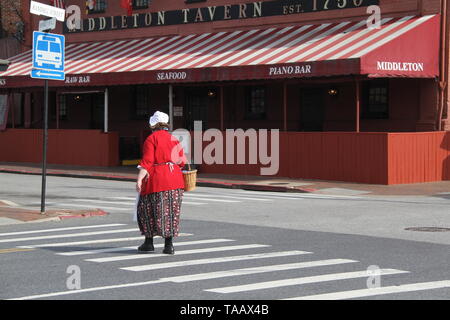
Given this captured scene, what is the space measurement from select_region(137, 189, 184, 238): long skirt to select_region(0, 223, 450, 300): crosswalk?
1.12ft

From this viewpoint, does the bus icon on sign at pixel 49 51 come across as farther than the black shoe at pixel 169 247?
Yes

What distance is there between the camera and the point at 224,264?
433 inches

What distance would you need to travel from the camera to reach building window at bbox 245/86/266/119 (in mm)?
32875

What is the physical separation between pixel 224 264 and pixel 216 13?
23.9 m

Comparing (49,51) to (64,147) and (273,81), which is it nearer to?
(273,81)

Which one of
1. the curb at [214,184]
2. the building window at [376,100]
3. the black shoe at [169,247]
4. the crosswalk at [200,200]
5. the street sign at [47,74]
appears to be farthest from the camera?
the building window at [376,100]

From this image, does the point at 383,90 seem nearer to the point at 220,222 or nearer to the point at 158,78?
the point at 158,78

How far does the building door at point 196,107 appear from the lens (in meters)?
34.8

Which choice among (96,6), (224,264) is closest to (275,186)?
(224,264)

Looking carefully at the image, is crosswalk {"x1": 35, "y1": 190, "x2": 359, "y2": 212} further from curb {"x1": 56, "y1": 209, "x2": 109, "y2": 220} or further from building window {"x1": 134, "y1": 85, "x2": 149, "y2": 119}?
building window {"x1": 134, "y1": 85, "x2": 149, "y2": 119}

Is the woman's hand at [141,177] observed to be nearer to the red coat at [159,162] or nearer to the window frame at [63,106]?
the red coat at [159,162]

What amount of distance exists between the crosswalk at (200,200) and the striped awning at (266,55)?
4.32 meters

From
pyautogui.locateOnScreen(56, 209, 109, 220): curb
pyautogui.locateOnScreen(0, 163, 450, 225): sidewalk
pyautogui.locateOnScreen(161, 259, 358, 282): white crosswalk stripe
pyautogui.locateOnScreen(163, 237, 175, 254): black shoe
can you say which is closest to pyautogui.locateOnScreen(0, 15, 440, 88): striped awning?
pyautogui.locateOnScreen(0, 163, 450, 225): sidewalk

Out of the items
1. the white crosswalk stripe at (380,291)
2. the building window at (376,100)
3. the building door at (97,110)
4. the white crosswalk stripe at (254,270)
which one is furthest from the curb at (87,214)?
the building door at (97,110)
